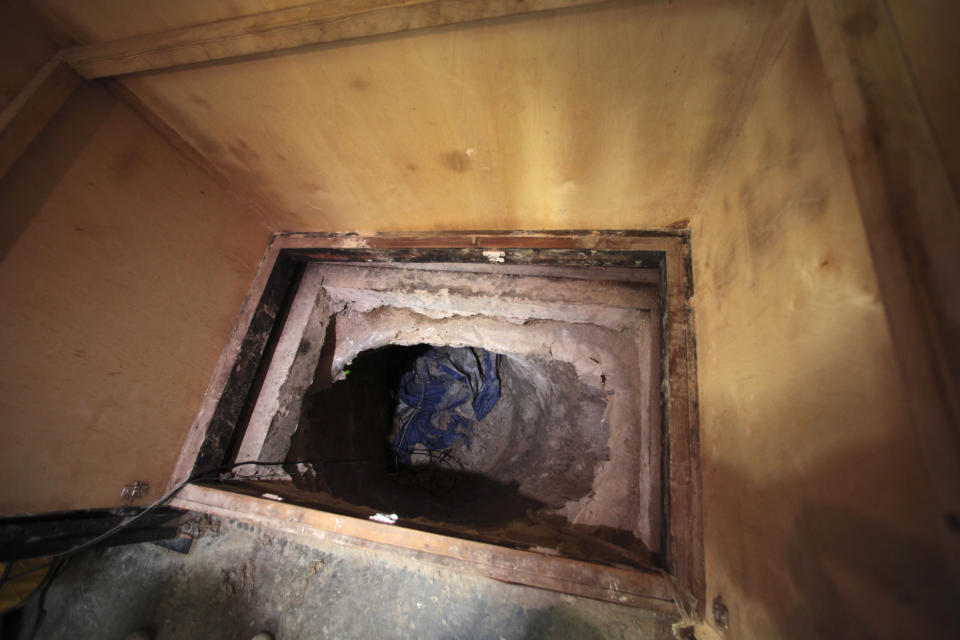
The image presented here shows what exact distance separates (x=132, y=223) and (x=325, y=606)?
1817mm

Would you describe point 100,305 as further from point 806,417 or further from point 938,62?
point 938,62

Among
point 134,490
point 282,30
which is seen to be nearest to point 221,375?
point 134,490

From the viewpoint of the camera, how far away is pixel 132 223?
1528 millimetres

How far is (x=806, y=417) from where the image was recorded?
72cm

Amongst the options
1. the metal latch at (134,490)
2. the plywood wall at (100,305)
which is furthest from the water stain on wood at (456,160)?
the metal latch at (134,490)

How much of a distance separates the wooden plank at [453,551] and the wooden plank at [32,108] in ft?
4.89

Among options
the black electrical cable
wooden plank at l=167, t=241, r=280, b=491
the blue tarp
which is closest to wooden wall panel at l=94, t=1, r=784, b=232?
wooden plank at l=167, t=241, r=280, b=491

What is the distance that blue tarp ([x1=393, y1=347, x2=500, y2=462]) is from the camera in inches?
166

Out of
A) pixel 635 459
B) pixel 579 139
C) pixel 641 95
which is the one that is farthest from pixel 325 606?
pixel 641 95

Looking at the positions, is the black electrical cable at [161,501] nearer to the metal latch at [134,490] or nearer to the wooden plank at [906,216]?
the metal latch at [134,490]

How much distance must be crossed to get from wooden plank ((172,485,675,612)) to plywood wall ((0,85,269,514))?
1.33 ft

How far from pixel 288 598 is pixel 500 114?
2119 mm

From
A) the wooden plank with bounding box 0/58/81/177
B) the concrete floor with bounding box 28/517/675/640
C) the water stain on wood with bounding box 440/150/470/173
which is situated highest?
the water stain on wood with bounding box 440/150/470/173

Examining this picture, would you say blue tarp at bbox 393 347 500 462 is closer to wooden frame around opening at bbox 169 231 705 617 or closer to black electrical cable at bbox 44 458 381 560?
black electrical cable at bbox 44 458 381 560
